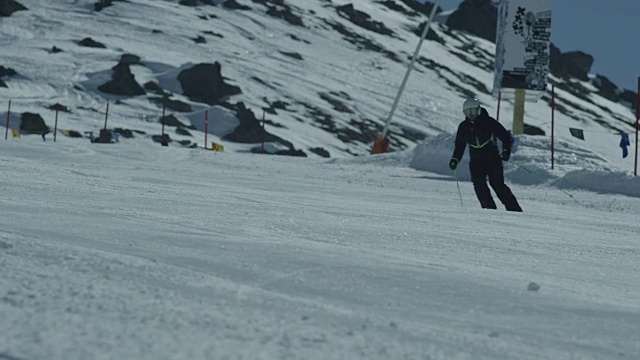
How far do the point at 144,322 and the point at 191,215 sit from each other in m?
2.59

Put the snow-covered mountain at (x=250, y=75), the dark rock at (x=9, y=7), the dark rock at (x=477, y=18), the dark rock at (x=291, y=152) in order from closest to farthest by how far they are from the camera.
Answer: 1. the dark rock at (x=291, y=152)
2. the snow-covered mountain at (x=250, y=75)
3. the dark rock at (x=9, y=7)
4. the dark rock at (x=477, y=18)

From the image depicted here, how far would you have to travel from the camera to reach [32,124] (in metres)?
34.1

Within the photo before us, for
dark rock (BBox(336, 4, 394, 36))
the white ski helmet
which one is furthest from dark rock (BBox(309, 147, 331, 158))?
dark rock (BBox(336, 4, 394, 36))

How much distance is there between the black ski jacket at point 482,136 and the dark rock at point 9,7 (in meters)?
53.8

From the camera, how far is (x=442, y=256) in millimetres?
4180

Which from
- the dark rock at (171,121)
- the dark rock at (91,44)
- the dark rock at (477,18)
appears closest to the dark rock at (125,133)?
the dark rock at (171,121)

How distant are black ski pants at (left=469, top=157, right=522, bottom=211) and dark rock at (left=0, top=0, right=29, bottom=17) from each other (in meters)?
53.9

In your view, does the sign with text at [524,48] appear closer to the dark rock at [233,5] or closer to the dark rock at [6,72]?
the dark rock at [6,72]

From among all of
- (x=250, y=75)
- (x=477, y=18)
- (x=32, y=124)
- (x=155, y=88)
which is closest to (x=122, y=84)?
(x=155, y=88)

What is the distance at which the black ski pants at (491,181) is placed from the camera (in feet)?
32.4

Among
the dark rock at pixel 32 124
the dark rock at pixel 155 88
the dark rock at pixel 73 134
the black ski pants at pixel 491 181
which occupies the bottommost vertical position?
the dark rock at pixel 155 88

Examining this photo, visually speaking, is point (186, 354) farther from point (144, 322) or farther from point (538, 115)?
point (538, 115)

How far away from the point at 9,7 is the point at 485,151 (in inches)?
2177

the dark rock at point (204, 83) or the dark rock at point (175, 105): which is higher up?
the dark rock at point (204, 83)
